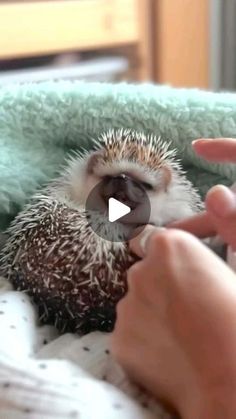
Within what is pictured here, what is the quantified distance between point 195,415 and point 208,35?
5.73 feet

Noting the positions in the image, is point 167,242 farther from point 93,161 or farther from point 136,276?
point 93,161

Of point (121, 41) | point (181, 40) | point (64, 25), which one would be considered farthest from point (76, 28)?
point (181, 40)

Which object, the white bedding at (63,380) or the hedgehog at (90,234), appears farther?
the hedgehog at (90,234)

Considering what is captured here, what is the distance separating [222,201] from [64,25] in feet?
4.83

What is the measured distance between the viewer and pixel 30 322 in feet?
2.13

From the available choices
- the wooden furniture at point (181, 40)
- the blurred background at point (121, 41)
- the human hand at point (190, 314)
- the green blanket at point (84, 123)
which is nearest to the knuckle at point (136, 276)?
the human hand at point (190, 314)

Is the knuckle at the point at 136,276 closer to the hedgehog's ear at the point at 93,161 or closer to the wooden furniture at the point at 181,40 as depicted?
the hedgehog's ear at the point at 93,161

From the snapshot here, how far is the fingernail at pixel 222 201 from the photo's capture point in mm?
520

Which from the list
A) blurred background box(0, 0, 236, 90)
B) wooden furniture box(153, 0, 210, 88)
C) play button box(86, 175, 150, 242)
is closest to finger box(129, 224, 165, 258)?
play button box(86, 175, 150, 242)

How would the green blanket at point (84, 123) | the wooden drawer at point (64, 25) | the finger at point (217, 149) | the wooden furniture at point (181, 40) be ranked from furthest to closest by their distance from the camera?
A: the wooden furniture at point (181, 40) < the wooden drawer at point (64, 25) < the green blanket at point (84, 123) < the finger at point (217, 149)

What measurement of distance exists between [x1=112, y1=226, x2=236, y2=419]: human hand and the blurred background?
1.33 m

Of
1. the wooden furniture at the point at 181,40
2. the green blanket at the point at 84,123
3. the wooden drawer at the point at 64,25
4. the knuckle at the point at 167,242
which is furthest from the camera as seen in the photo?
the wooden furniture at the point at 181,40

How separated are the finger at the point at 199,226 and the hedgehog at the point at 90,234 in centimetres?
3

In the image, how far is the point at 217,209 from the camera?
0.53 m
